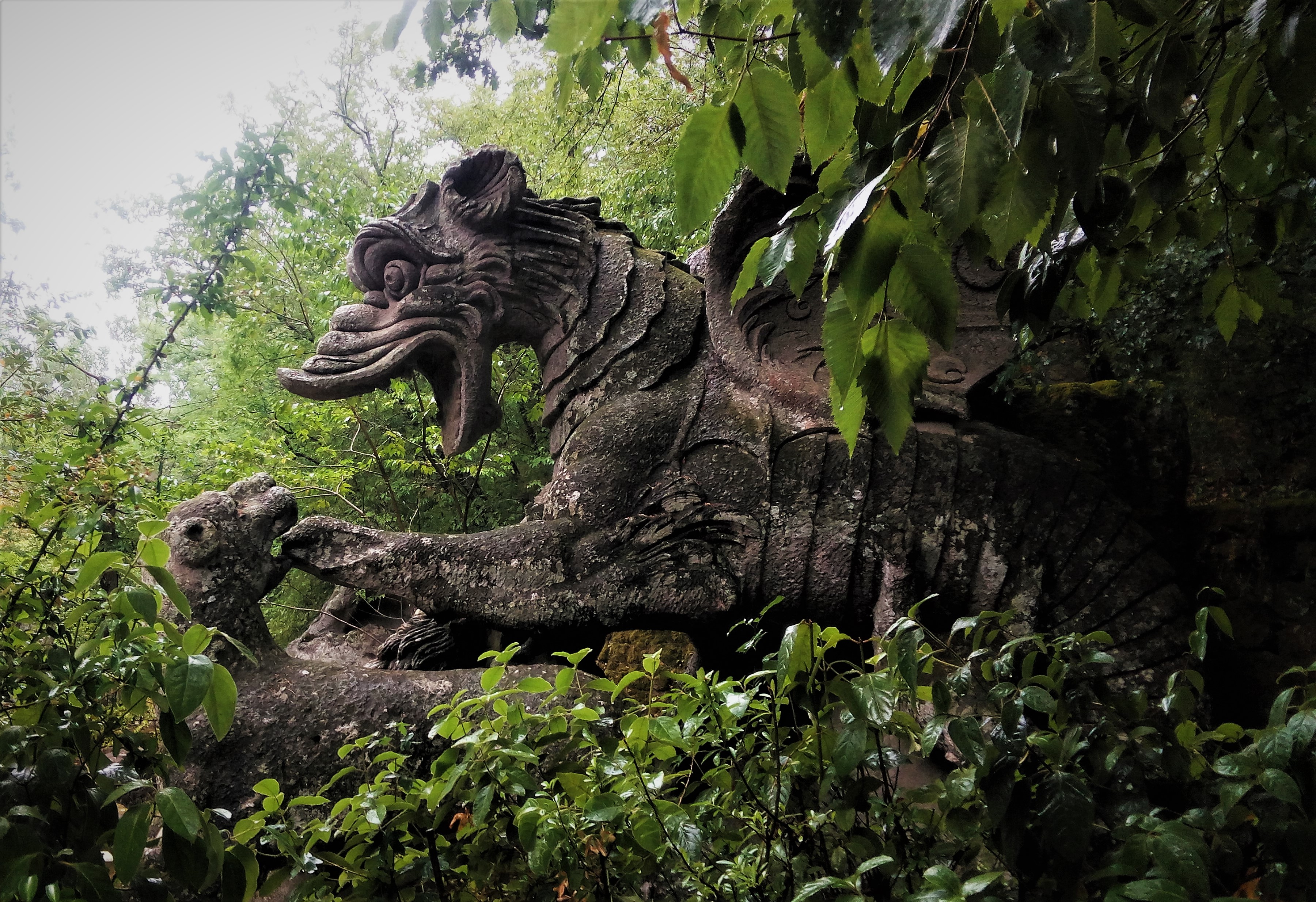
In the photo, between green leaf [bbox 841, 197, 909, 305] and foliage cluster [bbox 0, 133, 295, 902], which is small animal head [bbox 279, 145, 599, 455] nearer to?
foliage cluster [bbox 0, 133, 295, 902]

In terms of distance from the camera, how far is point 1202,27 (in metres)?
1.31

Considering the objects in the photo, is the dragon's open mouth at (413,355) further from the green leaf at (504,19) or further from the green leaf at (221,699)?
the green leaf at (221,699)

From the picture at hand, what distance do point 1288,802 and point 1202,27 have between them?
1.07 meters

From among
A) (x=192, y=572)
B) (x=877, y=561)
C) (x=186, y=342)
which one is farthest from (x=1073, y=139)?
(x=186, y=342)

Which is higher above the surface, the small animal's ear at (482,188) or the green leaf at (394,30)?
the small animal's ear at (482,188)

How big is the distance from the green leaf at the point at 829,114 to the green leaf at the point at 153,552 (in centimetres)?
94

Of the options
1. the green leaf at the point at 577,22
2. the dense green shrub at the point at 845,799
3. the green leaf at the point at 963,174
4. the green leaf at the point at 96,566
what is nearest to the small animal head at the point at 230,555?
the dense green shrub at the point at 845,799

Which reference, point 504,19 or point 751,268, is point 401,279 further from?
point 751,268

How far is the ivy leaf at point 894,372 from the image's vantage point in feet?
3.30

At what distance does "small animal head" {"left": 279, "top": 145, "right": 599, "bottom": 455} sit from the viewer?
9.13ft

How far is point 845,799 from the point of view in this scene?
1.24 meters

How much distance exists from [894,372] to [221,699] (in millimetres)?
861

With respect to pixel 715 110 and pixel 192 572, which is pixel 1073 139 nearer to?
pixel 715 110

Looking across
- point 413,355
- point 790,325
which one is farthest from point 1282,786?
point 413,355
